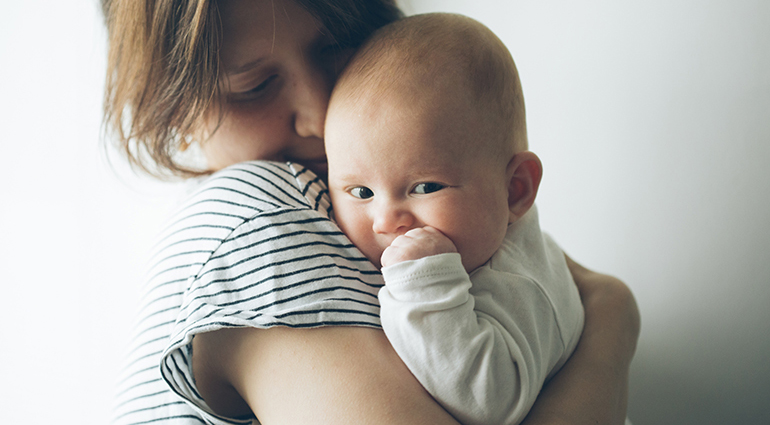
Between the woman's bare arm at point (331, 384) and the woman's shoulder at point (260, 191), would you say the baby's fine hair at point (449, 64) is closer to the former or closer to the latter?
the woman's shoulder at point (260, 191)

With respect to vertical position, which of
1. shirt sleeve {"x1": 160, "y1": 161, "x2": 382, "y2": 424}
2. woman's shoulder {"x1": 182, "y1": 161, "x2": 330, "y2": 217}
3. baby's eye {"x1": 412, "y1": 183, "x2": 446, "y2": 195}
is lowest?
shirt sleeve {"x1": 160, "y1": 161, "x2": 382, "y2": 424}

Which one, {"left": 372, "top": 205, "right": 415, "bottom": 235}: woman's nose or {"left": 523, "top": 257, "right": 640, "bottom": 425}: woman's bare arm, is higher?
{"left": 372, "top": 205, "right": 415, "bottom": 235}: woman's nose

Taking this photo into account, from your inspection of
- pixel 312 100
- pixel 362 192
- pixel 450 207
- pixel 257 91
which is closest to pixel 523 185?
pixel 450 207

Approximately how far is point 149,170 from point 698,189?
1.45m

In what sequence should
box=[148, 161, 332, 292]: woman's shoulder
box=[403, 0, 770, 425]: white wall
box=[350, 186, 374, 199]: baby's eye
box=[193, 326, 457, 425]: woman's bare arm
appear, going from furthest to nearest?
box=[403, 0, 770, 425]: white wall < box=[350, 186, 374, 199]: baby's eye < box=[148, 161, 332, 292]: woman's shoulder < box=[193, 326, 457, 425]: woman's bare arm

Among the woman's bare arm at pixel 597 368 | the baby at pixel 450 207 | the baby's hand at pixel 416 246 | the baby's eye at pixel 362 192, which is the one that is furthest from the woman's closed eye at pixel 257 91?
the woman's bare arm at pixel 597 368

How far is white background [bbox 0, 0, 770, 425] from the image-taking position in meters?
1.15

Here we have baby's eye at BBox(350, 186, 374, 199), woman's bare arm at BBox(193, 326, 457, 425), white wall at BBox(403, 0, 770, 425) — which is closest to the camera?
woman's bare arm at BBox(193, 326, 457, 425)

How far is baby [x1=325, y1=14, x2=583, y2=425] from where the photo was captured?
0.60 meters

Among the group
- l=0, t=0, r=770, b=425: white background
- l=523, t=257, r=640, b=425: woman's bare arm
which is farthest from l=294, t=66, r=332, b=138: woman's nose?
l=523, t=257, r=640, b=425: woman's bare arm

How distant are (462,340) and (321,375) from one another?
18 centimetres

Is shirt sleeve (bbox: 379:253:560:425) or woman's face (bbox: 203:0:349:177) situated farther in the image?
woman's face (bbox: 203:0:349:177)

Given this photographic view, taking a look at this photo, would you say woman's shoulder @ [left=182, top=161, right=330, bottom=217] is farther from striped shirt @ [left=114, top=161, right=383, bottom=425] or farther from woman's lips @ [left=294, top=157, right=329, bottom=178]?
woman's lips @ [left=294, top=157, right=329, bottom=178]

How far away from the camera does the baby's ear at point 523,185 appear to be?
0.80m
